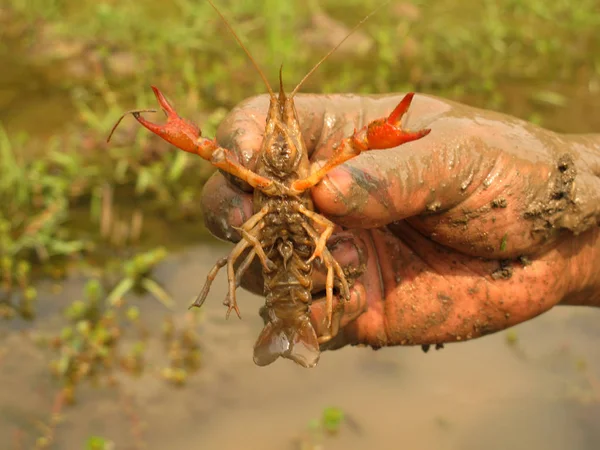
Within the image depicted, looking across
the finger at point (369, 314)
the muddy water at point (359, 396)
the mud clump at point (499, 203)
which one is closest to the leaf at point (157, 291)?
the muddy water at point (359, 396)

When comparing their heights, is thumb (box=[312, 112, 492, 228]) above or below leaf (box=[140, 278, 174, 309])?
above

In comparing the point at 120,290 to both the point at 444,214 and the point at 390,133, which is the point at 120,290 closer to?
the point at 444,214

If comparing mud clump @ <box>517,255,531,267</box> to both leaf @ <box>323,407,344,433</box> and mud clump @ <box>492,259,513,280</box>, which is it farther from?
leaf @ <box>323,407,344,433</box>

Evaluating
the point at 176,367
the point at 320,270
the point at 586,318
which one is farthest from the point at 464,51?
the point at 320,270

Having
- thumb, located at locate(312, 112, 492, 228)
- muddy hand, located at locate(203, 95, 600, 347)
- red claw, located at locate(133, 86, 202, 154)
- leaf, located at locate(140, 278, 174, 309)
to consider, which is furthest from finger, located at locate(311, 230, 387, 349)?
leaf, located at locate(140, 278, 174, 309)

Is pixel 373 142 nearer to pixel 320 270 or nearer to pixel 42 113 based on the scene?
pixel 320 270

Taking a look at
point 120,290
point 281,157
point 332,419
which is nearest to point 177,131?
point 281,157
